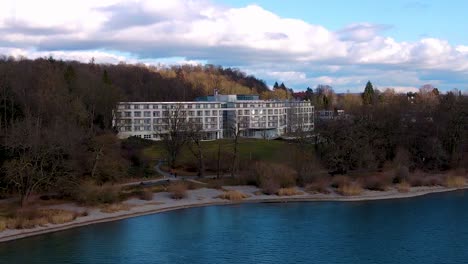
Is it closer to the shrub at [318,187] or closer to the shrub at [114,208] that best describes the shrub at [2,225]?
the shrub at [114,208]

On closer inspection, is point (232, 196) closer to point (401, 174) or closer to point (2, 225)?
point (401, 174)

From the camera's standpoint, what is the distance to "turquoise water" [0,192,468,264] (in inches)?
1020

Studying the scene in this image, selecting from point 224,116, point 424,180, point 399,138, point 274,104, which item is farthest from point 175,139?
point 274,104

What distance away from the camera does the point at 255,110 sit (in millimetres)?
93312

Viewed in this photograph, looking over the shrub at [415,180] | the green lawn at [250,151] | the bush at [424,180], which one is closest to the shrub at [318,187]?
the green lawn at [250,151]

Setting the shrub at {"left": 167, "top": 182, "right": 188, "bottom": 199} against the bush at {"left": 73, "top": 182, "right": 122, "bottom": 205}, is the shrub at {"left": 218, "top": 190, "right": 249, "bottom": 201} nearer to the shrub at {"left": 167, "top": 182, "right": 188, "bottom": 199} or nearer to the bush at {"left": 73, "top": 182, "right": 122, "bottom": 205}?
the shrub at {"left": 167, "top": 182, "right": 188, "bottom": 199}

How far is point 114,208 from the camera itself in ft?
120

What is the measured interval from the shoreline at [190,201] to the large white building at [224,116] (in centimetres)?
2779

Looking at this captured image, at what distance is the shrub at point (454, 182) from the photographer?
159 ft

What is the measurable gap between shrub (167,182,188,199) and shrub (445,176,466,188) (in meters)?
24.3

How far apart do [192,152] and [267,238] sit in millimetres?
23751

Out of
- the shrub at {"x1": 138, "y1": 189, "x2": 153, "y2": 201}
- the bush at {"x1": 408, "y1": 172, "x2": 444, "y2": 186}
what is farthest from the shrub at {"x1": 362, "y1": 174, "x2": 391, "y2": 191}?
the shrub at {"x1": 138, "y1": 189, "x2": 153, "y2": 201}

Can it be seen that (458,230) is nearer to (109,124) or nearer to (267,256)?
(267,256)

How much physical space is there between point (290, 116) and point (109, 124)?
43.1 m
